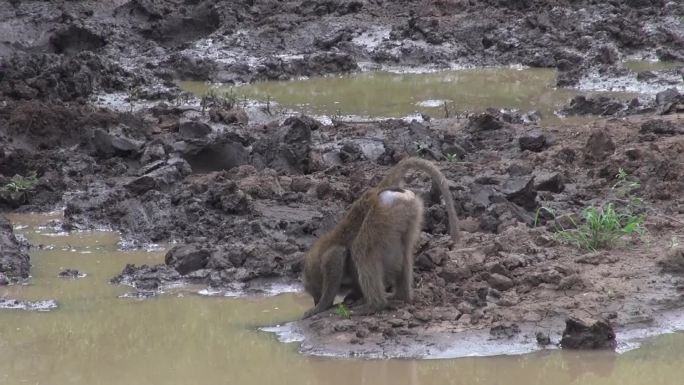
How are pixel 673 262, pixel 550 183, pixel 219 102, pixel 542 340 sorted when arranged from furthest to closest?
pixel 219 102
pixel 550 183
pixel 673 262
pixel 542 340

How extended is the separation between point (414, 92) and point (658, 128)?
6.61m

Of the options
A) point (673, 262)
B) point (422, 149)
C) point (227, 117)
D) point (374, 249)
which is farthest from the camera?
point (227, 117)

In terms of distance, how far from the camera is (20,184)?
12.6 m

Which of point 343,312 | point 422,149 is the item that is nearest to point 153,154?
point 422,149

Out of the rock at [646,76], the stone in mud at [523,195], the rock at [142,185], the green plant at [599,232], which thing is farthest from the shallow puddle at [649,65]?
the green plant at [599,232]

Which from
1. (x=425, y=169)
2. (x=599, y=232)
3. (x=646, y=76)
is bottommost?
(x=646, y=76)

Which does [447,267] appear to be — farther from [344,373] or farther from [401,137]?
[401,137]

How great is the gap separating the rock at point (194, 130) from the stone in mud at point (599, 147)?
175 inches

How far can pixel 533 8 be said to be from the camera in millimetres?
23641

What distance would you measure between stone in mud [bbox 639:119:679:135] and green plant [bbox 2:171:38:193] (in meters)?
6.50

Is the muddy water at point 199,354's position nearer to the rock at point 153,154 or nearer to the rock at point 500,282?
the rock at point 500,282

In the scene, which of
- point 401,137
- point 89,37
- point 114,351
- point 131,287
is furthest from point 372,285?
point 89,37

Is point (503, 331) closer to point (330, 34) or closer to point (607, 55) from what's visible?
point (607, 55)

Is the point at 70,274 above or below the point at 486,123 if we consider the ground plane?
below
